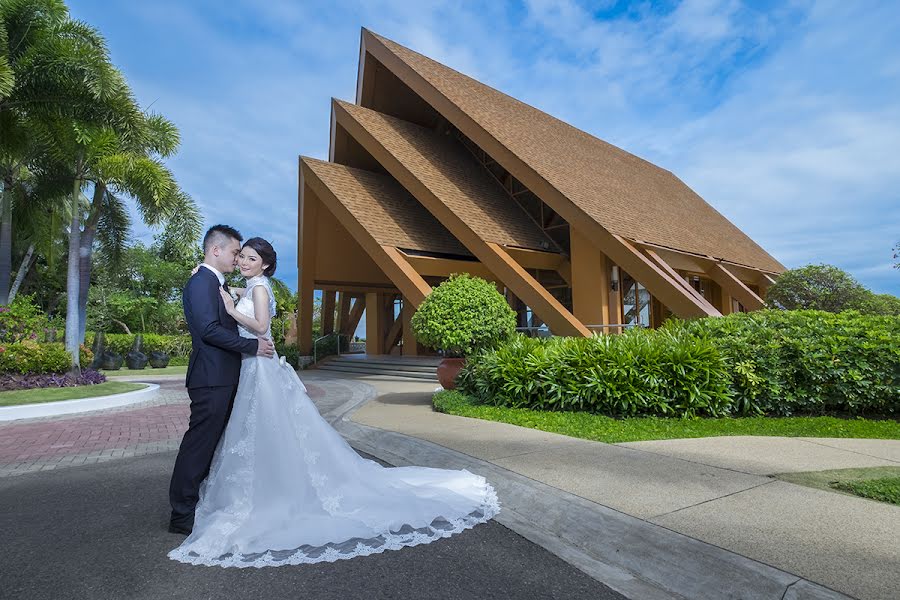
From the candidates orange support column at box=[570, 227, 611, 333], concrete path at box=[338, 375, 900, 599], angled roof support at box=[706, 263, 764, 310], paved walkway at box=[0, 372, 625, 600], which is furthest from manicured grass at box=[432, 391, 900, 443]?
angled roof support at box=[706, 263, 764, 310]

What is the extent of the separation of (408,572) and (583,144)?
808 inches

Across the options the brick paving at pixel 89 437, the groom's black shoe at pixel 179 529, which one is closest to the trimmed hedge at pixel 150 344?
the brick paving at pixel 89 437

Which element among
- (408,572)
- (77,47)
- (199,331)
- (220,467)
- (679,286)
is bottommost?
(408,572)

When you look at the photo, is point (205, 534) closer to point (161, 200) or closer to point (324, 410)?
point (324, 410)

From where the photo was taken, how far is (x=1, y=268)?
14.4 m

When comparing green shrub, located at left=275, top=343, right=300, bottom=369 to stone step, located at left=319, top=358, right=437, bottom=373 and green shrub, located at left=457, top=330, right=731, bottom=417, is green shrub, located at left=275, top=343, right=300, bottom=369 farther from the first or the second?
green shrub, located at left=457, top=330, right=731, bottom=417

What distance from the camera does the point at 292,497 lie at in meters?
3.49

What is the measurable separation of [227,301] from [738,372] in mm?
6578

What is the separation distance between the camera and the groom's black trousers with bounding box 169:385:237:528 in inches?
133

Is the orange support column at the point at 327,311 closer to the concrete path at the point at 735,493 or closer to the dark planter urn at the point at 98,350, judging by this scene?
the dark planter urn at the point at 98,350

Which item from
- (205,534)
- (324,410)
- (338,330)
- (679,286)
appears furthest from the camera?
(338,330)

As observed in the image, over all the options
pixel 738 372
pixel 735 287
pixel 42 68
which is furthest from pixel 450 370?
pixel 42 68

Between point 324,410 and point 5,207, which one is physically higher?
point 5,207

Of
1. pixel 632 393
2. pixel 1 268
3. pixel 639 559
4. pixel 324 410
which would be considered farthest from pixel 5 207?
pixel 639 559
